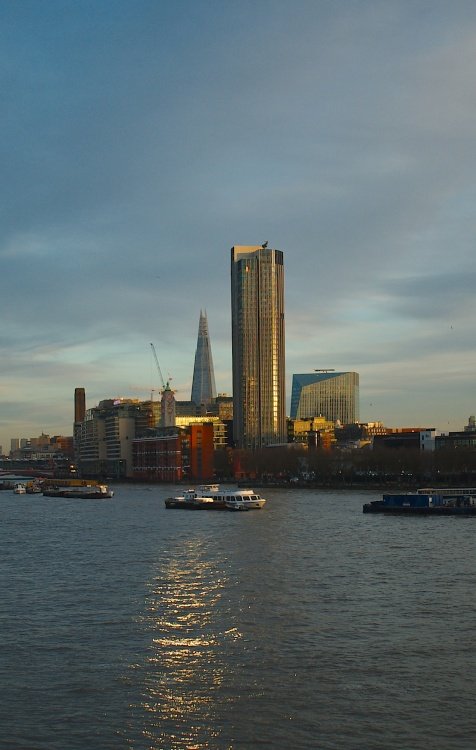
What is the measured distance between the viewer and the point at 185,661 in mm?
24000

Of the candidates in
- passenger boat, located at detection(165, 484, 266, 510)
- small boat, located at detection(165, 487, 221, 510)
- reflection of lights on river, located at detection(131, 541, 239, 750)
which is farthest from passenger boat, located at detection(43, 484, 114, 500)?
reflection of lights on river, located at detection(131, 541, 239, 750)

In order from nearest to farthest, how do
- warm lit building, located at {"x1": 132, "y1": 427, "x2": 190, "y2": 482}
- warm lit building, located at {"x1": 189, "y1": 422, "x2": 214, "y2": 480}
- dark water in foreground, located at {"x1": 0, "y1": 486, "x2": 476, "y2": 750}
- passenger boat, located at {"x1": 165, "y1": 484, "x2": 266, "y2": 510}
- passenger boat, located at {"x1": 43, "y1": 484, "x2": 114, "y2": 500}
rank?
dark water in foreground, located at {"x1": 0, "y1": 486, "x2": 476, "y2": 750}, passenger boat, located at {"x1": 165, "y1": 484, "x2": 266, "y2": 510}, passenger boat, located at {"x1": 43, "y1": 484, "x2": 114, "y2": 500}, warm lit building, located at {"x1": 189, "y1": 422, "x2": 214, "y2": 480}, warm lit building, located at {"x1": 132, "y1": 427, "x2": 190, "y2": 482}

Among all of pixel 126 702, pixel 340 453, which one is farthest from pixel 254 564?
pixel 340 453

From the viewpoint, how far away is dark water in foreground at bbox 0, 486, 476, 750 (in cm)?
1892

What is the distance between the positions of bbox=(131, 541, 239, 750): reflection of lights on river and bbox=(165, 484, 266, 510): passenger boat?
46491 mm

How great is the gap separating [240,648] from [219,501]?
65.3 m

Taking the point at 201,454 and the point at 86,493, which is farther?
the point at 201,454

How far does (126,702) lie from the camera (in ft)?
67.8

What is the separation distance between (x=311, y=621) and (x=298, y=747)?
1086 centimetres

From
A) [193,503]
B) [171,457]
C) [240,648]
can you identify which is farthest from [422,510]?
[171,457]

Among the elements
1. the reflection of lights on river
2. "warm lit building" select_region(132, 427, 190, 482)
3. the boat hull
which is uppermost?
"warm lit building" select_region(132, 427, 190, 482)

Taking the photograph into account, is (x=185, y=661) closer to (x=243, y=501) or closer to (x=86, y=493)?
(x=243, y=501)

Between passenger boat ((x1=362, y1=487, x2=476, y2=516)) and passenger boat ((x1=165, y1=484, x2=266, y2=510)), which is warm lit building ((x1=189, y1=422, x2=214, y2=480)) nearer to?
passenger boat ((x1=165, y1=484, x2=266, y2=510))

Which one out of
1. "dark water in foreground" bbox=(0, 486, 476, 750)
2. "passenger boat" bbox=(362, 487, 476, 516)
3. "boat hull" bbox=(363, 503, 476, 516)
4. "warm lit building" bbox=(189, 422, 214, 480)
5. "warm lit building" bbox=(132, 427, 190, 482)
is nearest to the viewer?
"dark water in foreground" bbox=(0, 486, 476, 750)
